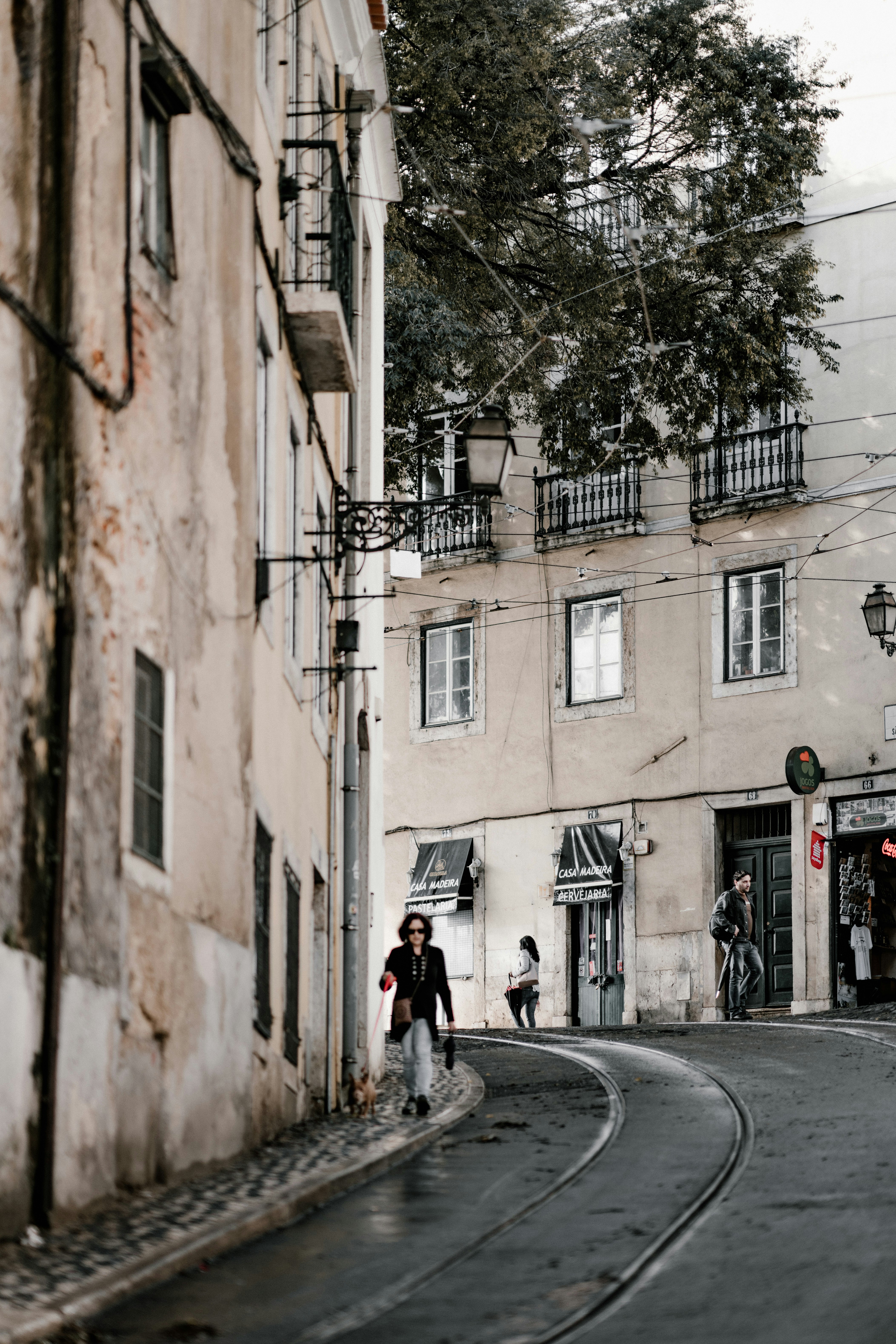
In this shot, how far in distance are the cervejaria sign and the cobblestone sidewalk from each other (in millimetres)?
15077

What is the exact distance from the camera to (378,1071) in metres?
19.7

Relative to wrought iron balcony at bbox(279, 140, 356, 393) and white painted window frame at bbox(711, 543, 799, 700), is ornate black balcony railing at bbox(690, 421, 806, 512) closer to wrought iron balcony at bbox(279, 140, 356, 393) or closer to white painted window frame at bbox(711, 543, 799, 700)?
white painted window frame at bbox(711, 543, 799, 700)

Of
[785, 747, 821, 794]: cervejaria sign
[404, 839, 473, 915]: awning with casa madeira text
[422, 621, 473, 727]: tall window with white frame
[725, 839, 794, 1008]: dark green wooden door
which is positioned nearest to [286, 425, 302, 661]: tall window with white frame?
[785, 747, 821, 794]: cervejaria sign

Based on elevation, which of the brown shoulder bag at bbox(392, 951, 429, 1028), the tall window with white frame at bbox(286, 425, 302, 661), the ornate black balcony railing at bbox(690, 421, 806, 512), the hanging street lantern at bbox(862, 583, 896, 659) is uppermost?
the ornate black balcony railing at bbox(690, 421, 806, 512)

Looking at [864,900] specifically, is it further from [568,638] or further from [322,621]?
[322,621]

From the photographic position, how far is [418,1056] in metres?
15.2

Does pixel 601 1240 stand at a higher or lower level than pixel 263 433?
lower

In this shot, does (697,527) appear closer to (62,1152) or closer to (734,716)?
(734,716)

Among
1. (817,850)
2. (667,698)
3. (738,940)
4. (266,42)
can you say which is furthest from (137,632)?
(667,698)

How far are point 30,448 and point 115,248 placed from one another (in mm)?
1661

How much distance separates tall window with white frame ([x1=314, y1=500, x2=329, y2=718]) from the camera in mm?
16969

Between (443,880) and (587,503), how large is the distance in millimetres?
6292

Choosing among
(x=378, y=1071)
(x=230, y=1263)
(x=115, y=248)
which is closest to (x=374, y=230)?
(x=378, y=1071)

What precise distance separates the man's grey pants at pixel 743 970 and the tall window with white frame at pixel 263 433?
13.1m
